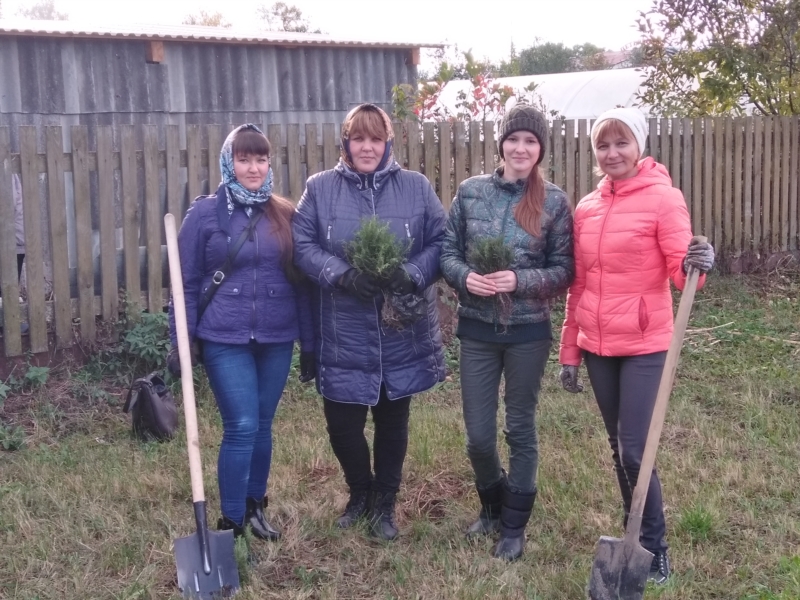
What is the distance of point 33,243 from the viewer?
6.00 m

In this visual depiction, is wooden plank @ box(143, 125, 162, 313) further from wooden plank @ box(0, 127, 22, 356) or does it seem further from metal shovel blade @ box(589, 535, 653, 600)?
metal shovel blade @ box(589, 535, 653, 600)

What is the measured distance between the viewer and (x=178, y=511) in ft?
14.1

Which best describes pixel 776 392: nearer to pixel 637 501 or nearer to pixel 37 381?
pixel 637 501

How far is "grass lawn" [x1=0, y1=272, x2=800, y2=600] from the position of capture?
357 cm

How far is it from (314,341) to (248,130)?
977mm

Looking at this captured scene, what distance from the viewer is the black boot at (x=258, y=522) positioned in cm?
396

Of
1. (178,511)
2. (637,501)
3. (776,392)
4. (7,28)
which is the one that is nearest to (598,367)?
(637,501)

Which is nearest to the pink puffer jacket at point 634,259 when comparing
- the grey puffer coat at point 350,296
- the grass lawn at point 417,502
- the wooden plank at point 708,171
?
the grey puffer coat at point 350,296

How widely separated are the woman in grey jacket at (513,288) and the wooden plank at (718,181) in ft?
21.5

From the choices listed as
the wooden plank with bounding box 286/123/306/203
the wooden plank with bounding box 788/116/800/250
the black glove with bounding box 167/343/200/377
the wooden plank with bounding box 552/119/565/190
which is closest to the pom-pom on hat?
the black glove with bounding box 167/343/200/377

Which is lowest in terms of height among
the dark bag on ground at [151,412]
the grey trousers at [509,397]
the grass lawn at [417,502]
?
the grass lawn at [417,502]

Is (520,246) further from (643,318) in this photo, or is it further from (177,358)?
(177,358)

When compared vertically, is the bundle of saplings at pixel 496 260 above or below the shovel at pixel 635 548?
above

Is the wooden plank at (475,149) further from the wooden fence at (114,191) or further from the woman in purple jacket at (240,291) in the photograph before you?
the woman in purple jacket at (240,291)
